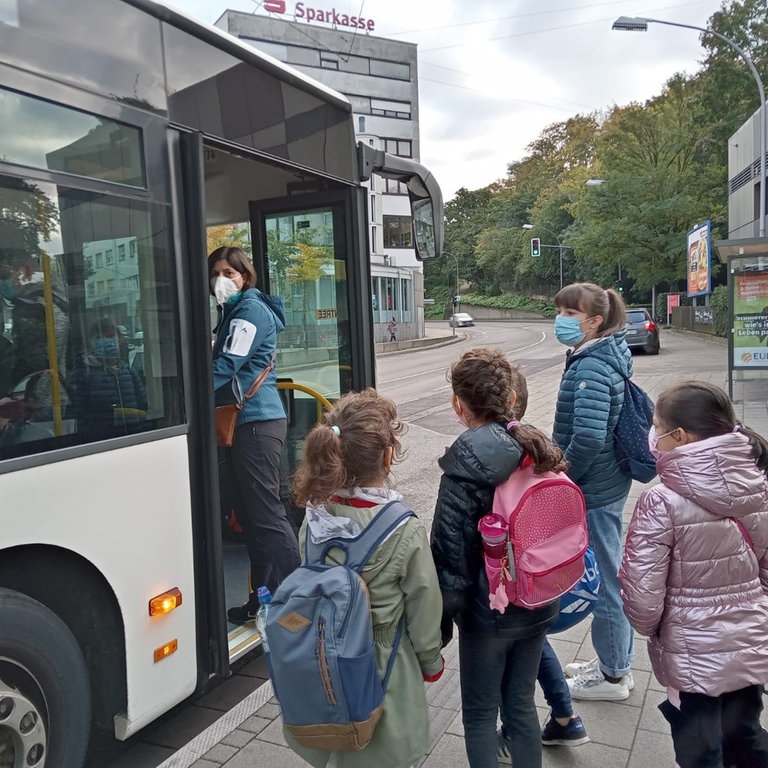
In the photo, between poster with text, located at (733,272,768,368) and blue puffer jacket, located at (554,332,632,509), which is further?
poster with text, located at (733,272,768,368)

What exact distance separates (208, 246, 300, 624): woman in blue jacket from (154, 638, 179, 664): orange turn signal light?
91 cm

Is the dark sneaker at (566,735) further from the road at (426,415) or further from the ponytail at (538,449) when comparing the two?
the ponytail at (538,449)

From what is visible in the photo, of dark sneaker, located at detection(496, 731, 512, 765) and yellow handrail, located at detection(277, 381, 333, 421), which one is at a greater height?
yellow handrail, located at detection(277, 381, 333, 421)

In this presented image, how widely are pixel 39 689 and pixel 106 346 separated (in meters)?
1.14

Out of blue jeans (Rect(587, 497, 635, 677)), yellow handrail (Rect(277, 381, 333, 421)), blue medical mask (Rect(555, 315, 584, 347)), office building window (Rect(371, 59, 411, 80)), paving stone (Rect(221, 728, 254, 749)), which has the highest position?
office building window (Rect(371, 59, 411, 80))

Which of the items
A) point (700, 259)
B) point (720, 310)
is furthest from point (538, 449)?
point (720, 310)

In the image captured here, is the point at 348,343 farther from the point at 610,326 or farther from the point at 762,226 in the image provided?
the point at 762,226

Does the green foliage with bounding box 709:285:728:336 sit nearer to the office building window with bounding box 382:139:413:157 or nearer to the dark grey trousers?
the dark grey trousers

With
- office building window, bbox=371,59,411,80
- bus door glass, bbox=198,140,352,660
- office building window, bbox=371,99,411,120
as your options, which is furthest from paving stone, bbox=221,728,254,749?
office building window, bbox=371,59,411,80

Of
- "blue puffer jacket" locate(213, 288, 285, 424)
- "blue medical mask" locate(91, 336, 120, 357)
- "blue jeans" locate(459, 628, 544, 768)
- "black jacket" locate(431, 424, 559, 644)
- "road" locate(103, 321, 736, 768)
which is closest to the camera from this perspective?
"black jacket" locate(431, 424, 559, 644)

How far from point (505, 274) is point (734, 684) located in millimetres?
77830

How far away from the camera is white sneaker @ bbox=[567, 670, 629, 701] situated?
10.8ft

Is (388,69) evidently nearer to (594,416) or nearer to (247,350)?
(247,350)

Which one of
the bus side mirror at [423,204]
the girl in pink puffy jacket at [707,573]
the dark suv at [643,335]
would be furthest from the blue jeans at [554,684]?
the dark suv at [643,335]
